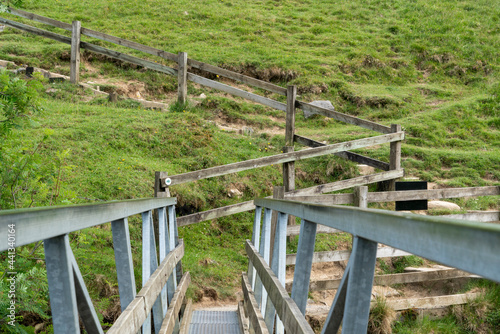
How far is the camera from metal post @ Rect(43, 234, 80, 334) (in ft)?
4.05

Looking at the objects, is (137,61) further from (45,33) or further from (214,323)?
(214,323)

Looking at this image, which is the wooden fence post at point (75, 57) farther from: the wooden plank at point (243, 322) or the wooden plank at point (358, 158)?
the wooden plank at point (243, 322)

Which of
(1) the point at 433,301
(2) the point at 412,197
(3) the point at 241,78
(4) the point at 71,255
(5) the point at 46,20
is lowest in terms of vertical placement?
(1) the point at 433,301

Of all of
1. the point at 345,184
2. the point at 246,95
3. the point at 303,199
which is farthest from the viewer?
the point at 246,95

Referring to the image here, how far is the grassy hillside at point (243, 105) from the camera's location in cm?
684

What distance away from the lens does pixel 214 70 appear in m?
10.8

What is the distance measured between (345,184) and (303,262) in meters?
5.12

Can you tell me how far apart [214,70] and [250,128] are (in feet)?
5.55

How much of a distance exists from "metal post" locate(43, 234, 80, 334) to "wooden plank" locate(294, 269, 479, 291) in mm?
4681

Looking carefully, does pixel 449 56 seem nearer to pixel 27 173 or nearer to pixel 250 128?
pixel 250 128

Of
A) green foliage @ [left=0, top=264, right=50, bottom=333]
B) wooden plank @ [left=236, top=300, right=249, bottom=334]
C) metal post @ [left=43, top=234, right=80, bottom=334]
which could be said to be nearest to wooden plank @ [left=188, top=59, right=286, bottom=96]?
wooden plank @ [left=236, top=300, right=249, bottom=334]

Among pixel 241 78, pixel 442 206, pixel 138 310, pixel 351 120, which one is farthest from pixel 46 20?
pixel 138 310

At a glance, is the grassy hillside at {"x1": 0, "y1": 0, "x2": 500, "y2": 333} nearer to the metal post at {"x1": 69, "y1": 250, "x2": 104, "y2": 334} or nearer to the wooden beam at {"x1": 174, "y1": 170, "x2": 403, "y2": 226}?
the wooden beam at {"x1": 174, "y1": 170, "x2": 403, "y2": 226}

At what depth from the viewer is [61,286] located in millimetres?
1245
